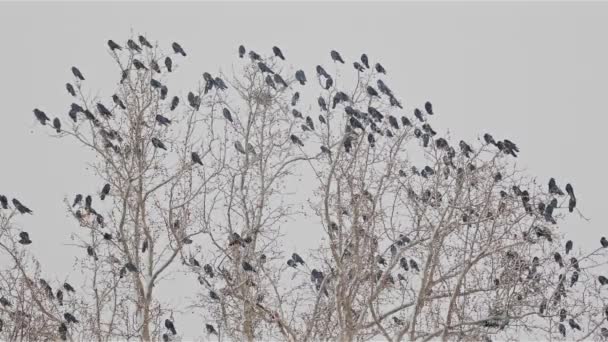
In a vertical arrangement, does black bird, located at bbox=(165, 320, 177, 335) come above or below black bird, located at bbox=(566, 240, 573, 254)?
below

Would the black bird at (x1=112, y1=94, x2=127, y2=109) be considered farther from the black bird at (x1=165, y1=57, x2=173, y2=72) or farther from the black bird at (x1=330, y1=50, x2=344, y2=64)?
the black bird at (x1=330, y1=50, x2=344, y2=64)

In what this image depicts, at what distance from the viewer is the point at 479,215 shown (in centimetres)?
1282

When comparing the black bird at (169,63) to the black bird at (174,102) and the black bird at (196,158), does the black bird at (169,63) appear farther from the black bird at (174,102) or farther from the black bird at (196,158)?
the black bird at (196,158)

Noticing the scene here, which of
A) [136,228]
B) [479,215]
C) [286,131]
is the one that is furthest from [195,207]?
[479,215]

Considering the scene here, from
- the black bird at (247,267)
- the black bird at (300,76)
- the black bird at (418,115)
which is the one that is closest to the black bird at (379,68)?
the black bird at (418,115)

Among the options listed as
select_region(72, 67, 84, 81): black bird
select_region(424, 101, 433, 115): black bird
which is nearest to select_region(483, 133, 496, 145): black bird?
select_region(424, 101, 433, 115): black bird

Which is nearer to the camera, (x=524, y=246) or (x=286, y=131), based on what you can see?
(x=524, y=246)

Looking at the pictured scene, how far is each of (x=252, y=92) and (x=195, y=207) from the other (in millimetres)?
2269

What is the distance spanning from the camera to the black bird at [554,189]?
41.0 ft

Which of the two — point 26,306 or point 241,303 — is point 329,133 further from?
point 26,306

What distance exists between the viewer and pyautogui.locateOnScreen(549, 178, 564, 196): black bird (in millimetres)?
12492

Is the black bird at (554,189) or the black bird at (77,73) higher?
the black bird at (77,73)

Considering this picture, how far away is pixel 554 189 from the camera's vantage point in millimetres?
12523

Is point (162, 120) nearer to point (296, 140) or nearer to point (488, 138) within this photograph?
point (296, 140)
